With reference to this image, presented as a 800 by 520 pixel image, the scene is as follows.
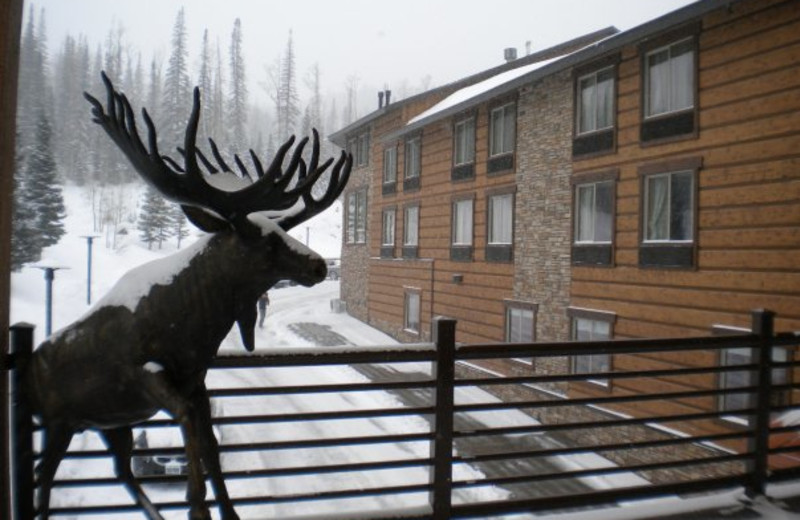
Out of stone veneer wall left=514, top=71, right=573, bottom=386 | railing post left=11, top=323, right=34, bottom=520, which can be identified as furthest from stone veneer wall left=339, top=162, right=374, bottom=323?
railing post left=11, top=323, right=34, bottom=520

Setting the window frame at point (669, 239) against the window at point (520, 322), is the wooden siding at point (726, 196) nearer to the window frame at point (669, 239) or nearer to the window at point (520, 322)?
the window frame at point (669, 239)

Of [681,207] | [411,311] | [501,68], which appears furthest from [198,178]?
[501,68]

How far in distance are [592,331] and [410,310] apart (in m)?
9.02

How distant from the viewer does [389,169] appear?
22.7 metres

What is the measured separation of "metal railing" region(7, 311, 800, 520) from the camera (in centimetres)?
341

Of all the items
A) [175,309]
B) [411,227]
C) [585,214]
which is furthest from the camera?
[411,227]

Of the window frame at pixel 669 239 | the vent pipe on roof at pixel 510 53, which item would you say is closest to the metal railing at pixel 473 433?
the window frame at pixel 669 239

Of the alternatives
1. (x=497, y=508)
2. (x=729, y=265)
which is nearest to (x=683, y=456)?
(x=729, y=265)

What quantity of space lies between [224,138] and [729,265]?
39812 millimetres

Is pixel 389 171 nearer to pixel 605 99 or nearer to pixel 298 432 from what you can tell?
pixel 605 99

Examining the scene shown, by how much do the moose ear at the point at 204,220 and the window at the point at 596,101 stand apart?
11.6 meters

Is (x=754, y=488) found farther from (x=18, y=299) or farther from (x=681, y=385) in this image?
(x=18, y=299)

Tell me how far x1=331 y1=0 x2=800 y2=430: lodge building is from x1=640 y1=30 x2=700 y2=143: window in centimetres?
3

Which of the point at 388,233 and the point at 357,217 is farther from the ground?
the point at 357,217
